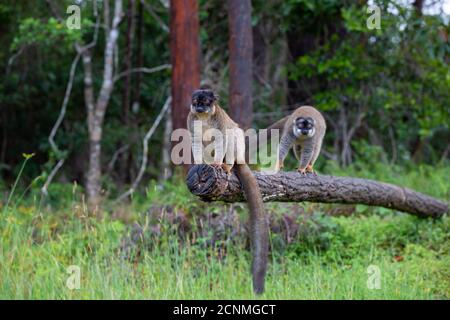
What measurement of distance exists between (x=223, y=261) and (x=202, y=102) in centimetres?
252

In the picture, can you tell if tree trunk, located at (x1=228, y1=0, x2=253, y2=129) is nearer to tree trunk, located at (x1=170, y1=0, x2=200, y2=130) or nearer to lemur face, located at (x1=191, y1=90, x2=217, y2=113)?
tree trunk, located at (x1=170, y1=0, x2=200, y2=130)

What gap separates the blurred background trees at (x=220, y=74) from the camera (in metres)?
12.0

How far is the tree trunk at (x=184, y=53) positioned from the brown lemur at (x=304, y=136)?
11.2 feet

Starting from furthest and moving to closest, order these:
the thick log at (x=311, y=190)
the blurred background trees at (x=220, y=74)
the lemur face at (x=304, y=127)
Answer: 1. the blurred background trees at (x=220, y=74)
2. the lemur face at (x=304, y=127)
3. the thick log at (x=311, y=190)

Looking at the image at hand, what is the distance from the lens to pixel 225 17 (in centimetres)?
1521

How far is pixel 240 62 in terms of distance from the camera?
433 inches

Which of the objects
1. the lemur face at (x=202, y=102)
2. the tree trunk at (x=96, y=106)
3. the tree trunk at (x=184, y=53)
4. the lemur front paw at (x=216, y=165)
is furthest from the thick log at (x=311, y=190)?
the tree trunk at (x=96, y=106)

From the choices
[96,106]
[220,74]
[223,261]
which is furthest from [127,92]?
[223,261]

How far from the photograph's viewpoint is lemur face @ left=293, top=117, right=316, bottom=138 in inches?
299

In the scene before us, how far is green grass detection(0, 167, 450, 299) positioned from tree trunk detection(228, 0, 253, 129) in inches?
79.4

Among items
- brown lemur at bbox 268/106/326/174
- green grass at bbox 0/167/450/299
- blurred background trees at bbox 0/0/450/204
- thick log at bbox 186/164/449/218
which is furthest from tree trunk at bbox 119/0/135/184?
thick log at bbox 186/164/449/218

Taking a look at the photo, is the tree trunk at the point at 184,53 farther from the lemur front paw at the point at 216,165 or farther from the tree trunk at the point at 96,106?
the lemur front paw at the point at 216,165

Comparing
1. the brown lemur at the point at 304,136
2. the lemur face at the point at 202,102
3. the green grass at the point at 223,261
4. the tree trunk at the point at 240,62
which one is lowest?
the green grass at the point at 223,261
